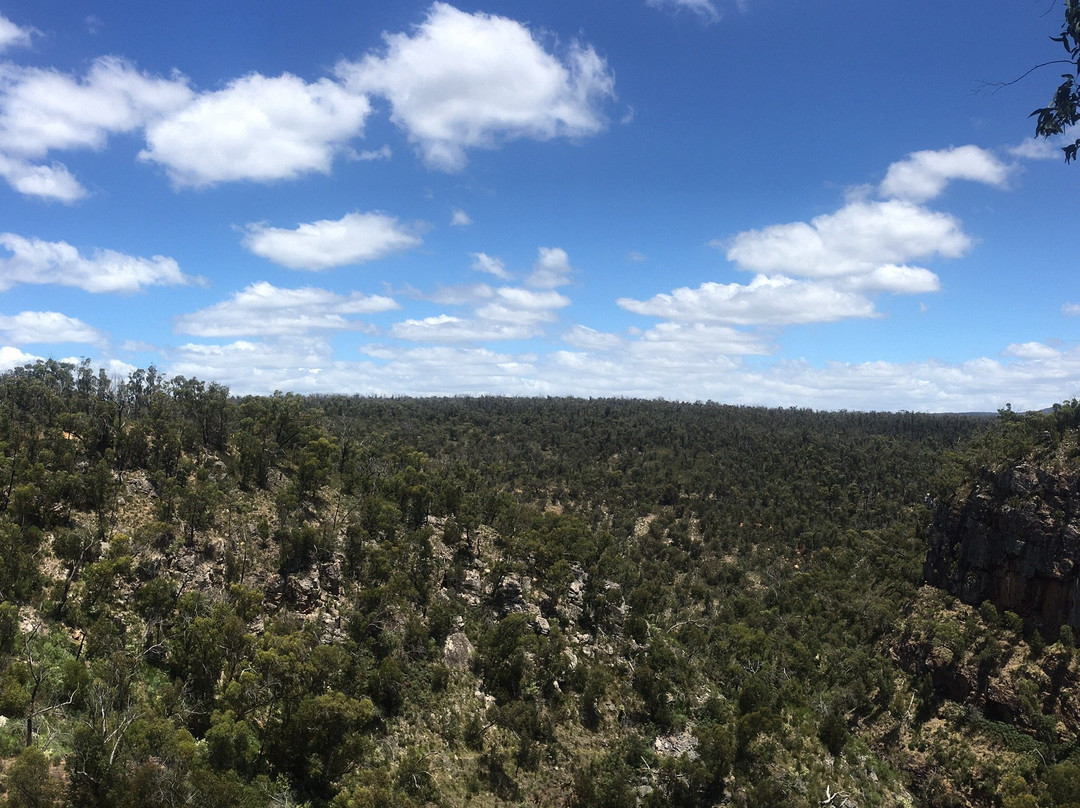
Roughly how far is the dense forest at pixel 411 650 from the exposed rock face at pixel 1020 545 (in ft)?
10.6

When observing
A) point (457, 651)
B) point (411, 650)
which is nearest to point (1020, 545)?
point (457, 651)

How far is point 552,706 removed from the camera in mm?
53344

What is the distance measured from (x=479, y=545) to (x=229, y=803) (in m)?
43.7

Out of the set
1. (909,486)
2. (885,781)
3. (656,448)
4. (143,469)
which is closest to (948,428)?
(909,486)

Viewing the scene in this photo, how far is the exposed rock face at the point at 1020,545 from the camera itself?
65500 millimetres

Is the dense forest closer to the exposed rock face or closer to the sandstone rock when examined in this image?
the sandstone rock

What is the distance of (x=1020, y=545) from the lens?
70.4m

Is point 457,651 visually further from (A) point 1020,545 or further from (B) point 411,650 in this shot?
(A) point 1020,545

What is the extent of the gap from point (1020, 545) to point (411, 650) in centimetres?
7049

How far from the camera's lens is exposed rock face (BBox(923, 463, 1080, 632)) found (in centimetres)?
6550

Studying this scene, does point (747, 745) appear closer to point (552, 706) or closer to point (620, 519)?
point (552, 706)

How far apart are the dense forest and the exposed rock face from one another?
324 cm

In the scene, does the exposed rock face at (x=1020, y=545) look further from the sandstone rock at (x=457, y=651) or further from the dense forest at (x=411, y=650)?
the sandstone rock at (x=457, y=651)

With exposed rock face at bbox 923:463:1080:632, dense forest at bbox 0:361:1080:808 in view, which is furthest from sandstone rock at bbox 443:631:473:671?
exposed rock face at bbox 923:463:1080:632
